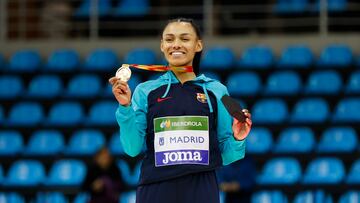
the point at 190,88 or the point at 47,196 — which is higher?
the point at 190,88

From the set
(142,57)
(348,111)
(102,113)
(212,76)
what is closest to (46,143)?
(102,113)

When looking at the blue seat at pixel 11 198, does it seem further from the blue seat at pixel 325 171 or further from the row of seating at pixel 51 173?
the blue seat at pixel 325 171

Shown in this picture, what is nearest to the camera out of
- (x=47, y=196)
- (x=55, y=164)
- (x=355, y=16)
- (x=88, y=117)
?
(x=47, y=196)

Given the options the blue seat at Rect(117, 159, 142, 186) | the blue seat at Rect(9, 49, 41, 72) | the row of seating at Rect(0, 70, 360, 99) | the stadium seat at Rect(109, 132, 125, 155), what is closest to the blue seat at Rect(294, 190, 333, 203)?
the blue seat at Rect(117, 159, 142, 186)

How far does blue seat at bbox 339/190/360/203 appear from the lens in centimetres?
1092

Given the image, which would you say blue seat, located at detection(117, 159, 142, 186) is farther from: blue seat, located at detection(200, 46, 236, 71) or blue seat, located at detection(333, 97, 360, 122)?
blue seat, located at detection(333, 97, 360, 122)

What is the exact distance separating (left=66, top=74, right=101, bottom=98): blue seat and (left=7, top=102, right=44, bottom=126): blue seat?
1.81 ft

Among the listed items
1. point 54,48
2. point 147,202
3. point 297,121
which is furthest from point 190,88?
point 54,48

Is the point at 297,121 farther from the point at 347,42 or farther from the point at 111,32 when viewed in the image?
the point at 111,32

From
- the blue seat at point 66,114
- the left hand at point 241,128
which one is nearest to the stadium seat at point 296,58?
the blue seat at point 66,114

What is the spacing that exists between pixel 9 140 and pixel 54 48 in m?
2.57

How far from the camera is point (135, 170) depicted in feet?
39.9

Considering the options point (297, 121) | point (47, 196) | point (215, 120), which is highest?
point (215, 120)

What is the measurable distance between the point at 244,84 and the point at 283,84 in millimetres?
566
